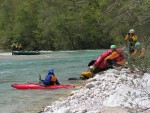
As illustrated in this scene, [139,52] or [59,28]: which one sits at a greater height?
[59,28]

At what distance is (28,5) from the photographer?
51969mm

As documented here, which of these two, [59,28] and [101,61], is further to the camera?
[59,28]

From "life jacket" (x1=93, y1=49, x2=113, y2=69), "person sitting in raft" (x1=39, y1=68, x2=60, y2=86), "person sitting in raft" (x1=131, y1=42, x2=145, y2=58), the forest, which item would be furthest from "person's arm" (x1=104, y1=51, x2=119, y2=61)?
the forest

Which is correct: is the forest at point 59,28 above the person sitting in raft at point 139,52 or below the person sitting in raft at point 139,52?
above

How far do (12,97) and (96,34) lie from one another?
35.8 m

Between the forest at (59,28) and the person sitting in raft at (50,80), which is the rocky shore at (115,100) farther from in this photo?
the forest at (59,28)

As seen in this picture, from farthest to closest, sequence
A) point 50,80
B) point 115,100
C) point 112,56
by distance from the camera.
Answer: point 112,56, point 50,80, point 115,100

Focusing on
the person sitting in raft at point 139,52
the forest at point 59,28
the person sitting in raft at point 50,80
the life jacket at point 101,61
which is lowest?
the person sitting in raft at point 50,80

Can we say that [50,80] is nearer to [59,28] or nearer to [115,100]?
[115,100]

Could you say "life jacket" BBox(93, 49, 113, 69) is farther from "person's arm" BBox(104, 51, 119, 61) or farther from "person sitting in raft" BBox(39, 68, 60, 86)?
"person sitting in raft" BBox(39, 68, 60, 86)

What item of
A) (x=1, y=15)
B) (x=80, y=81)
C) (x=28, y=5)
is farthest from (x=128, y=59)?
(x=1, y=15)

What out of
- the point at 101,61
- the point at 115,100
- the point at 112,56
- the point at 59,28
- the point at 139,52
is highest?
the point at 59,28

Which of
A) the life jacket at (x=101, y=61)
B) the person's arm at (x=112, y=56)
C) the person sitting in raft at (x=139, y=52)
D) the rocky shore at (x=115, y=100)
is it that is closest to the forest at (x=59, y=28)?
the life jacket at (x=101, y=61)

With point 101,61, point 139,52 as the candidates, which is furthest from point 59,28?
point 139,52
